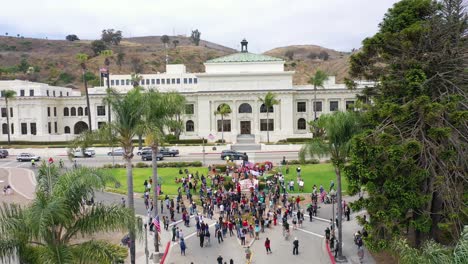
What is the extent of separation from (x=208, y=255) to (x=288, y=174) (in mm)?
22771

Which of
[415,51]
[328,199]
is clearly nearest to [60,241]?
[415,51]

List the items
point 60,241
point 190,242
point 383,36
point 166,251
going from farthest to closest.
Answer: point 190,242 < point 166,251 < point 383,36 < point 60,241

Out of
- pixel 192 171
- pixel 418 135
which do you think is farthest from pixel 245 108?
pixel 418 135

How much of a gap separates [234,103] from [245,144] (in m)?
10.5

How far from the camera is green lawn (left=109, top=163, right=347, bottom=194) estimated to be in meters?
41.6

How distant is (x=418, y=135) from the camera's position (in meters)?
20.7

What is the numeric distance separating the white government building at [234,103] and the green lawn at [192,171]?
2766 cm

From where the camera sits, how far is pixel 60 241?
42.7 feet

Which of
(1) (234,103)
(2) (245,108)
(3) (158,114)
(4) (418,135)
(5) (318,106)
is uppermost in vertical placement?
(1) (234,103)

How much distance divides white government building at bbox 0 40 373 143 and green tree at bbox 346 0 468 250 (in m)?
54.0

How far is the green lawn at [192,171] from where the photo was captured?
4159cm

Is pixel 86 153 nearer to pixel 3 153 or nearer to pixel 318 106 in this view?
pixel 3 153

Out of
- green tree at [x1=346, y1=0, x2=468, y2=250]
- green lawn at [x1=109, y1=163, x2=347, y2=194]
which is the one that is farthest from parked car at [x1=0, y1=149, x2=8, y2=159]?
green tree at [x1=346, y1=0, x2=468, y2=250]

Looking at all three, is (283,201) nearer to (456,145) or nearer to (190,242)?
(190,242)
